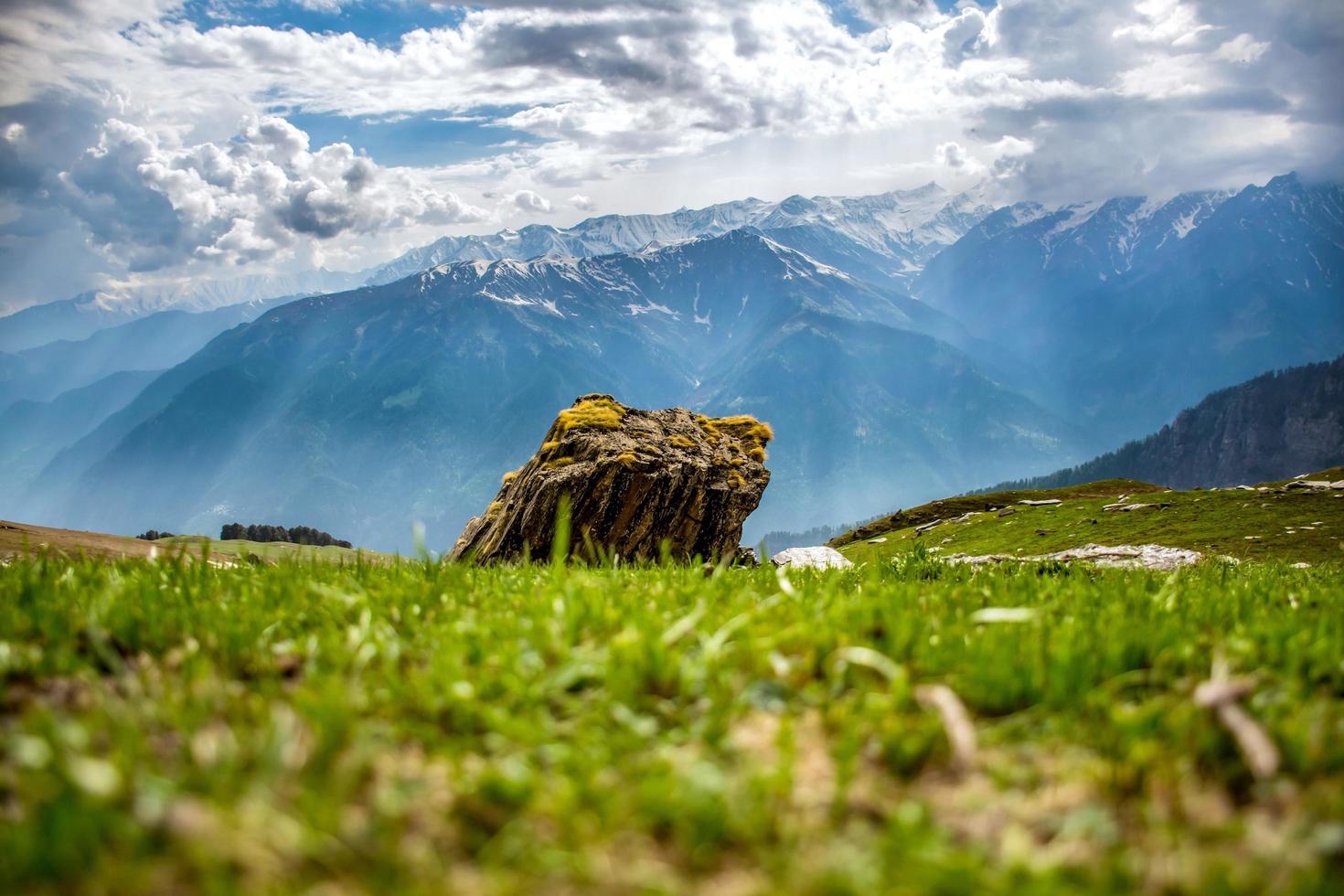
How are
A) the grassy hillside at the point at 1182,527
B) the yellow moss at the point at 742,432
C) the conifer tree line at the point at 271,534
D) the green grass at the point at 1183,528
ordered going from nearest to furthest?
the yellow moss at the point at 742,432 < the green grass at the point at 1183,528 < the grassy hillside at the point at 1182,527 < the conifer tree line at the point at 271,534

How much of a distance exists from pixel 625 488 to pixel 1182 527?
63.6 metres

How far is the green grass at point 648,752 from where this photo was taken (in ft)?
7.23

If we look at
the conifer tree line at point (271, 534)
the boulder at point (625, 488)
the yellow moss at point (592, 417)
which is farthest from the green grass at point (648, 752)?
the conifer tree line at point (271, 534)

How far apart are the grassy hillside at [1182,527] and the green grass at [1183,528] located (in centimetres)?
7

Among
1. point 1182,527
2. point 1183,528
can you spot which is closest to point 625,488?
point 1183,528

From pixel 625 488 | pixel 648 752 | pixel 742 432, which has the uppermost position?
pixel 742 432

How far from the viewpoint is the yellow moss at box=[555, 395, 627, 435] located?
126 feet

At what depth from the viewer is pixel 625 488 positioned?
36094 mm

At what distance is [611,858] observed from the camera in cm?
236

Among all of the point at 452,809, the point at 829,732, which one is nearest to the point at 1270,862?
the point at 829,732

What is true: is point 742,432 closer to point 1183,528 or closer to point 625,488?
point 625,488

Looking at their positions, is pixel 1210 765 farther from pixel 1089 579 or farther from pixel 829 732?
pixel 1089 579

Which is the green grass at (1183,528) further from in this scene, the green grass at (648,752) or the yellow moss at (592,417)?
the green grass at (648,752)

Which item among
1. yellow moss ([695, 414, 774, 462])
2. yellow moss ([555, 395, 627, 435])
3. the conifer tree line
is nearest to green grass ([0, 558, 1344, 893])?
yellow moss ([555, 395, 627, 435])
